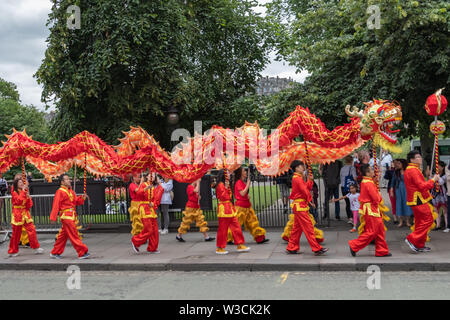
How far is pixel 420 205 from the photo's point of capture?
335 inches

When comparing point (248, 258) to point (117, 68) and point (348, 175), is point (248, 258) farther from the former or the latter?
point (117, 68)

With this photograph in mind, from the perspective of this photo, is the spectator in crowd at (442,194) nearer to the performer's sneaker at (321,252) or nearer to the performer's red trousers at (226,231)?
the performer's sneaker at (321,252)

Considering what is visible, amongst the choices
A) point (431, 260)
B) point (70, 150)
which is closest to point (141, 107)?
point (70, 150)

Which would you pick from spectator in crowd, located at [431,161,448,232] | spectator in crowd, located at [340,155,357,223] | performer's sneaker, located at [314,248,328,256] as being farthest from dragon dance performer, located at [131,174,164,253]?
spectator in crowd, located at [431,161,448,232]

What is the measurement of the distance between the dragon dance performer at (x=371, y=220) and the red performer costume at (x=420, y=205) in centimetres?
60

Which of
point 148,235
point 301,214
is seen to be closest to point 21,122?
point 148,235

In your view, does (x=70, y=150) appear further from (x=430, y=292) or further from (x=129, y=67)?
(x=430, y=292)

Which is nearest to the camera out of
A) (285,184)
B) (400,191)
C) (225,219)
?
(225,219)

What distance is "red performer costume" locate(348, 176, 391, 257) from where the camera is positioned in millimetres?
8344

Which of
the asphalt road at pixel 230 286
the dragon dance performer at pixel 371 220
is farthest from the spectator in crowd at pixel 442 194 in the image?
the asphalt road at pixel 230 286

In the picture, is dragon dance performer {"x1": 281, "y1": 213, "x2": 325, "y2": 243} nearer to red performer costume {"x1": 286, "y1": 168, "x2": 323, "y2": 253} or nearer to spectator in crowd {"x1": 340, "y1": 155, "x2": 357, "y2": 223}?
red performer costume {"x1": 286, "y1": 168, "x2": 323, "y2": 253}

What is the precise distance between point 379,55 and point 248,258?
5555 millimetres

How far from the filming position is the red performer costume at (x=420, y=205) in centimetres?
846

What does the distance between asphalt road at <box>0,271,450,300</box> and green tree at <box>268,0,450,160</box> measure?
15.7ft
